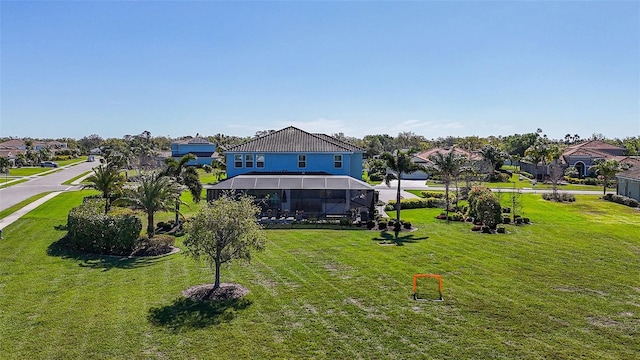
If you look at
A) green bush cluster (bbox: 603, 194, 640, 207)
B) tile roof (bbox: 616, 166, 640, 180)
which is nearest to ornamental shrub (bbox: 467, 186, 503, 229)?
green bush cluster (bbox: 603, 194, 640, 207)

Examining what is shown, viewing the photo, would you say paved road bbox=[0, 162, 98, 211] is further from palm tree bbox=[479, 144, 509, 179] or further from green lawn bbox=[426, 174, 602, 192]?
palm tree bbox=[479, 144, 509, 179]

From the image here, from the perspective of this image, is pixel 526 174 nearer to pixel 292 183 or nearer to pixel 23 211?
pixel 292 183

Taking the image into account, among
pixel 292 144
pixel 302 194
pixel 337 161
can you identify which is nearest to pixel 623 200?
pixel 337 161

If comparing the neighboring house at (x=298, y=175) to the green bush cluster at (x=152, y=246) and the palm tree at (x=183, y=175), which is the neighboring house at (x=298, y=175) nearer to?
the palm tree at (x=183, y=175)

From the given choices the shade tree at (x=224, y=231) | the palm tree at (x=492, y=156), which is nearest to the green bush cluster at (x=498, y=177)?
A: the palm tree at (x=492, y=156)

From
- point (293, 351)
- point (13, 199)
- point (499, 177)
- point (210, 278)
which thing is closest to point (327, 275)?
point (210, 278)

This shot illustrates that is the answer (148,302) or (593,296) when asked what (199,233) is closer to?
(148,302)
